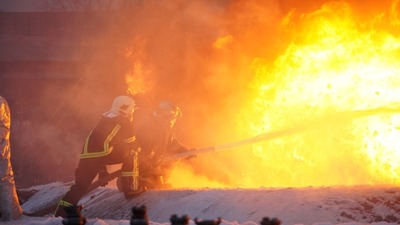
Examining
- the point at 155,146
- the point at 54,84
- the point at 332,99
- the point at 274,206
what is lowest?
the point at 274,206

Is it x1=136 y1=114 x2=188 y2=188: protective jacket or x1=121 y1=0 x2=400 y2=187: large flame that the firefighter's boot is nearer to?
x1=136 y1=114 x2=188 y2=188: protective jacket

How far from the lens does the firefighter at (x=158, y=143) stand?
10031mm

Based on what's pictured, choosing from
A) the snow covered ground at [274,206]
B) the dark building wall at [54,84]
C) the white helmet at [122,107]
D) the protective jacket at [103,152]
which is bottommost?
the snow covered ground at [274,206]

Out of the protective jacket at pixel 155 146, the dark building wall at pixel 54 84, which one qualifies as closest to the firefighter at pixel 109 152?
the protective jacket at pixel 155 146

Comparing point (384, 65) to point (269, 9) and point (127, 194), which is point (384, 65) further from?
point (127, 194)

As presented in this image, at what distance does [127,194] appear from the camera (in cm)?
895

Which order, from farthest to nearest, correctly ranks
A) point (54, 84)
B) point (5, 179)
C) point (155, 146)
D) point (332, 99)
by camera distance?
point (54, 84), point (332, 99), point (155, 146), point (5, 179)

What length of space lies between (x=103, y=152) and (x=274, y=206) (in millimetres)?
2959

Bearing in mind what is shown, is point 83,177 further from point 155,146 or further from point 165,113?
point 165,113

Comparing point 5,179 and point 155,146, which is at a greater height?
point 155,146

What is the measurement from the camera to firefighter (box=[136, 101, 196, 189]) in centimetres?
1003

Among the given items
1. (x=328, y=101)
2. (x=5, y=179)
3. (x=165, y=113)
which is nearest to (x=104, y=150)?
(x=5, y=179)

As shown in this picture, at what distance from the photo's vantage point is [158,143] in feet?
34.1

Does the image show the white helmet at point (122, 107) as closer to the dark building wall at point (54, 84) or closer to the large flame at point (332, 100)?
the large flame at point (332, 100)
